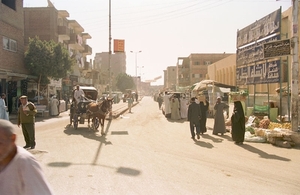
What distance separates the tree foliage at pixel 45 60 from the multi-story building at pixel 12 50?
88 cm

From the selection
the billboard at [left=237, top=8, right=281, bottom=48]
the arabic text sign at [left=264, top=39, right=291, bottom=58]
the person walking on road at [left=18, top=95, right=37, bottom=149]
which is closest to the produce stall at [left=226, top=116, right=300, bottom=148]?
the arabic text sign at [left=264, top=39, right=291, bottom=58]

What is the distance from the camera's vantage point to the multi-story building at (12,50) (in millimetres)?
23016

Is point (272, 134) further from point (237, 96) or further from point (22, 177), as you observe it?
point (22, 177)

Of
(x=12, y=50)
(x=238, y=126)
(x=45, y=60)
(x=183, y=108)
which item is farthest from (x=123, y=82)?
(x=238, y=126)

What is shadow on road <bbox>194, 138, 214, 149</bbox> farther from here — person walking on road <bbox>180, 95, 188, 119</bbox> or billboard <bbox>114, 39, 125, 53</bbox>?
billboard <bbox>114, 39, 125, 53</bbox>

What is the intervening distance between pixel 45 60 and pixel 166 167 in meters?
22.2

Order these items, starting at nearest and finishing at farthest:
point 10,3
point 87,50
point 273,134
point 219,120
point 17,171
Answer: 1. point 17,171
2. point 273,134
3. point 219,120
4. point 10,3
5. point 87,50

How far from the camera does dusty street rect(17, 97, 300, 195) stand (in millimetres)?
5426

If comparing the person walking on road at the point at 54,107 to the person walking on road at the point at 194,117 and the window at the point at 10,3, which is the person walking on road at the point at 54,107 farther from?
the person walking on road at the point at 194,117

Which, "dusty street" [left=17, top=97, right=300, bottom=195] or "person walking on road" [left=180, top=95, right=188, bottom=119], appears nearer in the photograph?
"dusty street" [left=17, top=97, right=300, bottom=195]

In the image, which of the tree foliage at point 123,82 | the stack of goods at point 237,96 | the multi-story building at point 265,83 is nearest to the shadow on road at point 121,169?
the stack of goods at point 237,96

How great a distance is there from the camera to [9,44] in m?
24.2

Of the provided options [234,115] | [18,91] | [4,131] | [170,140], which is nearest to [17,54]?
[18,91]

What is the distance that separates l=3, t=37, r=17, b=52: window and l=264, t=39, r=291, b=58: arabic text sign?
19650 mm
